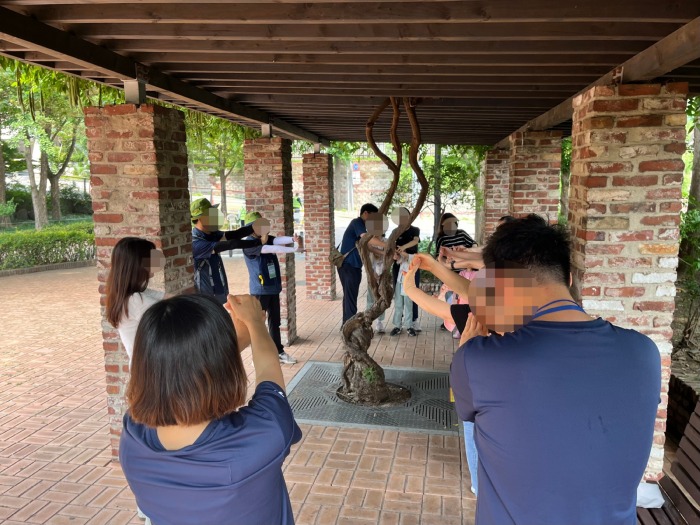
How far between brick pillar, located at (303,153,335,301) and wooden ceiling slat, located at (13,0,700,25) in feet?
22.8

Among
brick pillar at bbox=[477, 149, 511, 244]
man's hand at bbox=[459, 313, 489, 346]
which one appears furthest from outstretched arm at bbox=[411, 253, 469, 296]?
brick pillar at bbox=[477, 149, 511, 244]

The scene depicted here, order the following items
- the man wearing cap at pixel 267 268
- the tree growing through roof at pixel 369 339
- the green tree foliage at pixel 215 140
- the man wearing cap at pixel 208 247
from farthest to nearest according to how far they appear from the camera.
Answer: the green tree foliage at pixel 215 140
the man wearing cap at pixel 267 268
the tree growing through roof at pixel 369 339
the man wearing cap at pixel 208 247

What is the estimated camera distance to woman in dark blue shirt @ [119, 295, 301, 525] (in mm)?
1421

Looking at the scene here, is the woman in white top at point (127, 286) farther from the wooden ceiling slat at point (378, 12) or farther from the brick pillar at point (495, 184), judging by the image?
the brick pillar at point (495, 184)

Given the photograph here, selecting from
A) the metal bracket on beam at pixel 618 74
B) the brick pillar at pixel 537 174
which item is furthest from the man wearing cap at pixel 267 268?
the metal bracket on beam at pixel 618 74

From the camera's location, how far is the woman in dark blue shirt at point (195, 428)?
1.42 m

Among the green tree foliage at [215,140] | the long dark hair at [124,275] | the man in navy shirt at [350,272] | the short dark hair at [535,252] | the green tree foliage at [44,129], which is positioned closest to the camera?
the short dark hair at [535,252]

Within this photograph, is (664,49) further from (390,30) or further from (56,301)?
(56,301)

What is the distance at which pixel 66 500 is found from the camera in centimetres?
358

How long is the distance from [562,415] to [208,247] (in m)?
3.69

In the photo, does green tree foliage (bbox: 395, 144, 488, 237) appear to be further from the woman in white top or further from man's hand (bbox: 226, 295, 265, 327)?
man's hand (bbox: 226, 295, 265, 327)

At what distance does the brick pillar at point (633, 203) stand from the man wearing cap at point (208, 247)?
2.86m

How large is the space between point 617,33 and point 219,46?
2.18m

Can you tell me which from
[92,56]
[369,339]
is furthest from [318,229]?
[92,56]
